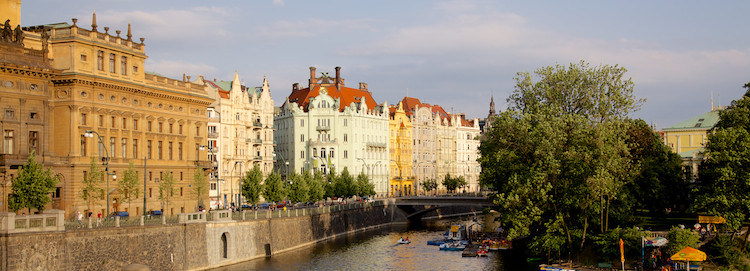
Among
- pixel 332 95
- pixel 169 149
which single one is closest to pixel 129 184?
pixel 169 149

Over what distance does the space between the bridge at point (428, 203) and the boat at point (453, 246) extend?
23039 mm

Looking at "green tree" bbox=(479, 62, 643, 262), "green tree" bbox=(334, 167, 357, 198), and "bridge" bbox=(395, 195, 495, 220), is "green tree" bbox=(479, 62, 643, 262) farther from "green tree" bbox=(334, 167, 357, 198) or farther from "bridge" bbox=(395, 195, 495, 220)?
"green tree" bbox=(334, 167, 357, 198)

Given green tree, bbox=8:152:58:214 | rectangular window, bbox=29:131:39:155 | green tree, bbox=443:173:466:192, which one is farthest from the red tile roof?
green tree, bbox=8:152:58:214

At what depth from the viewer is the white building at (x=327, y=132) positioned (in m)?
156

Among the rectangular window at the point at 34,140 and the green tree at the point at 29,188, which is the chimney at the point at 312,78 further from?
the green tree at the point at 29,188

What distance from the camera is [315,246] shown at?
302 feet

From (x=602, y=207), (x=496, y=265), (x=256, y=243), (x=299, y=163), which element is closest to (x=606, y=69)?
(x=602, y=207)

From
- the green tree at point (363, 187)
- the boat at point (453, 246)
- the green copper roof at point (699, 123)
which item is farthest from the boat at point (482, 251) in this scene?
the green copper roof at point (699, 123)

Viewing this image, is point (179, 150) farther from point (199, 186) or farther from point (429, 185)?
point (429, 185)

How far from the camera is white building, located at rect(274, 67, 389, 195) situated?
513 feet

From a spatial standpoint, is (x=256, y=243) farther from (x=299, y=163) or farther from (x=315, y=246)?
(x=299, y=163)

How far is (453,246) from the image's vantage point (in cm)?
9200

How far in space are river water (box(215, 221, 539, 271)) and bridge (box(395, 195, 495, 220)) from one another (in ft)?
59.7

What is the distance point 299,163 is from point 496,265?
8405 centimetres
